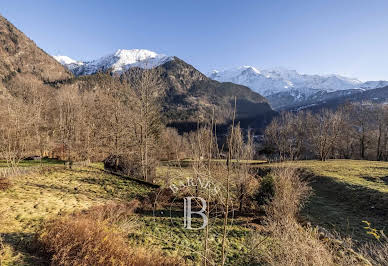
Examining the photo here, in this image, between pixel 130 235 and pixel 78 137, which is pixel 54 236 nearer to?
pixel 130 235

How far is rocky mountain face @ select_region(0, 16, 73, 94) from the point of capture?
93.5 meters

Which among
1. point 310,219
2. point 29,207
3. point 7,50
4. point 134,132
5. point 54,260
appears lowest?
point 310,219

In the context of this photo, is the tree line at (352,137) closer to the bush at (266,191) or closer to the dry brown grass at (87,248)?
the bush at (266,191)

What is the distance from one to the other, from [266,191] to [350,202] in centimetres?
909

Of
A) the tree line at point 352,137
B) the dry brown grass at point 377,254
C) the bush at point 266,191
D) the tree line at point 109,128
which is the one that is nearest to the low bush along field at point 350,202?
the dry brown grass at point 377,254

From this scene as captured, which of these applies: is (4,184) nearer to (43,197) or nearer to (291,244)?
(43,197)

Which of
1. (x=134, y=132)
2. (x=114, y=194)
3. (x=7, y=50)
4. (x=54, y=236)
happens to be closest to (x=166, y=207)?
(x=114, y=194)

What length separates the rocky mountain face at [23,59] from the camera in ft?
307

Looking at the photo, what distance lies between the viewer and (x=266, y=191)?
1048cm

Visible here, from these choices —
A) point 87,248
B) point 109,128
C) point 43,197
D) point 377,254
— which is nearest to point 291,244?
point 377,254

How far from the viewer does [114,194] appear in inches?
502

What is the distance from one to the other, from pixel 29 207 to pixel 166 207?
6870 millimetres

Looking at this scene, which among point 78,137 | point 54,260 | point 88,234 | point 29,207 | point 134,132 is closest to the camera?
point 54,260

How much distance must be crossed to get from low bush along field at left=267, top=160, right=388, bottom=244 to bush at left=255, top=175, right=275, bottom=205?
1.93m
